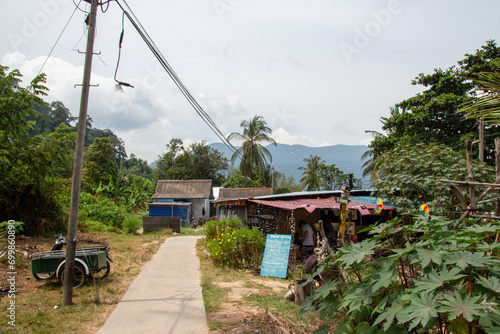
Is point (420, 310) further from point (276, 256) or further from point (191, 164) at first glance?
point (191, 164)

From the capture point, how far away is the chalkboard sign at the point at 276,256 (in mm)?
9266

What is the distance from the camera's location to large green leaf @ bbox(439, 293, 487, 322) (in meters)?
2.15

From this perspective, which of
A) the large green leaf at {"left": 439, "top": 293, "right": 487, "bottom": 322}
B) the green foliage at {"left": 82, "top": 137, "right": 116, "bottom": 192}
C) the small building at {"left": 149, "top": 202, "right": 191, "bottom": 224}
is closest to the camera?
the large green leaf at {"left": 439, "top": 293, "right": 487, "bottom": 322}

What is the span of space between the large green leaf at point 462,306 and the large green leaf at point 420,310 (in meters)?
0.06

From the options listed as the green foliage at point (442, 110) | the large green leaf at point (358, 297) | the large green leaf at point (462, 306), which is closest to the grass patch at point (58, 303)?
the large green leaf at point (358, 297)

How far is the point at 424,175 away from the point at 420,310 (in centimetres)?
916

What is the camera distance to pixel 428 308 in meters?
2.33

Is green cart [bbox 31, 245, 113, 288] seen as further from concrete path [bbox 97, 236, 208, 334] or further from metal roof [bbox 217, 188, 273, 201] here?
metal roof [bbox 217, 188, 273, 201]

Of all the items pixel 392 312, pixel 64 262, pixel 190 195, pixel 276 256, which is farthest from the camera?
pixel 190 195

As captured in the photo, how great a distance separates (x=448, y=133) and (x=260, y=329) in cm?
1529

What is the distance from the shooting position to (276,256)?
9508 millimetres

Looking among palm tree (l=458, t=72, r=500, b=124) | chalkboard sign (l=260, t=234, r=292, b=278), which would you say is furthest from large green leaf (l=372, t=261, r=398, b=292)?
chalkboard sign (l=260, t=234, r=292, b=278)

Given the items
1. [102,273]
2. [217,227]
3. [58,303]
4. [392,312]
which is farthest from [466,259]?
[217,227]

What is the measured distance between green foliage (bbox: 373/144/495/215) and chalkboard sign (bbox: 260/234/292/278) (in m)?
4.21
